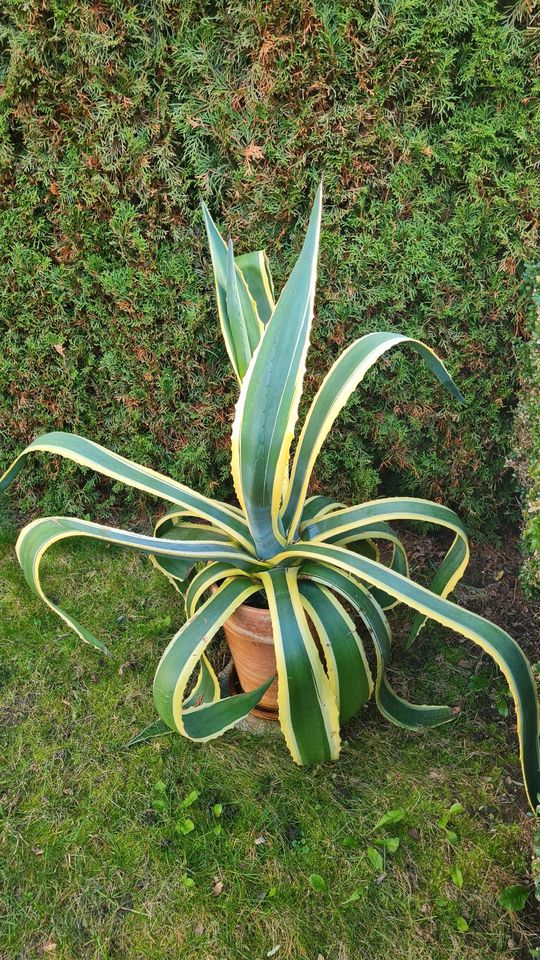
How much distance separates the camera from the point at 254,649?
1.73 metres

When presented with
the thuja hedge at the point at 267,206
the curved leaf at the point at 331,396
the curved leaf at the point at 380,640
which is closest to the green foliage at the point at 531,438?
the thuja hedge at the point at 267,206

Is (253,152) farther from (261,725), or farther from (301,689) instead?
(261,725)

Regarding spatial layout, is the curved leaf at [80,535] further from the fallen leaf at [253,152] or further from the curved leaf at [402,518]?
the fallen leaf at [253,152]

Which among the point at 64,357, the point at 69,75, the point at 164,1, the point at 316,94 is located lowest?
the point at 64,357

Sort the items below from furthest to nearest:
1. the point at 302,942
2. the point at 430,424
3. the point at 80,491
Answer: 1. the point at 80,491
2. the point at 430,424
3. the point at 302,942

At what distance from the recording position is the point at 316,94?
6.07 ft

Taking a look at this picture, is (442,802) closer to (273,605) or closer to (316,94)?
(273,605)

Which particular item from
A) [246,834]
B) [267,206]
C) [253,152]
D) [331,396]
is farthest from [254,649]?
[253,152]

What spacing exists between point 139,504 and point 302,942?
158 centimetres

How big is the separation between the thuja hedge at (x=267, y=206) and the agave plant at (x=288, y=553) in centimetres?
39

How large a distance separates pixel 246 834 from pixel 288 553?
2.31ft

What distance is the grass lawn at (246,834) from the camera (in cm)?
143

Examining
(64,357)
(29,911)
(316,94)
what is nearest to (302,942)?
(29,911)

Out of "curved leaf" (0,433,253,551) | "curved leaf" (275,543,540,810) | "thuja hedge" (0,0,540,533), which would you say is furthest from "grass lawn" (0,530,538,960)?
"thuja hedge" (0,0,540,533)
